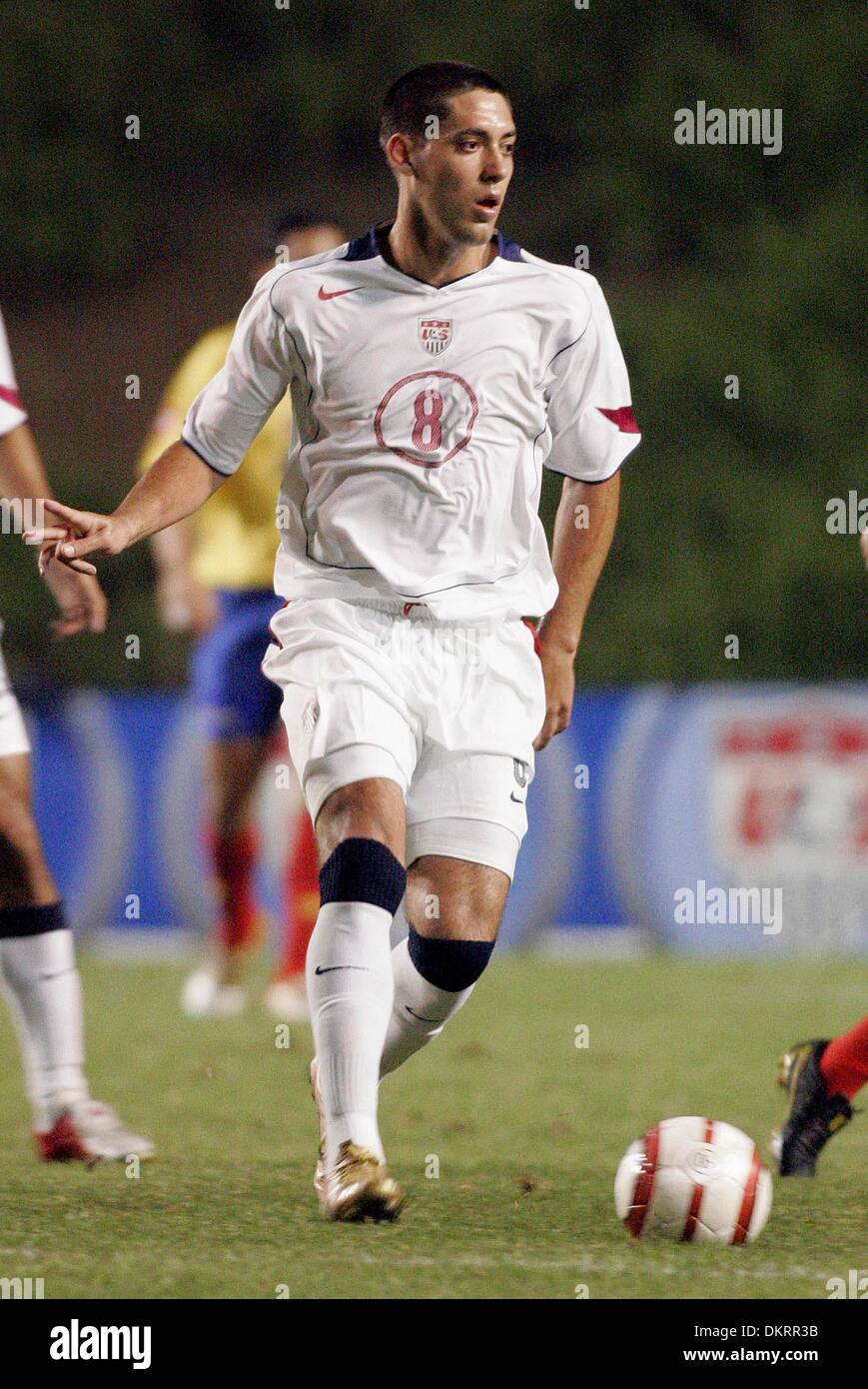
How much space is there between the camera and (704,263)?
654 inches

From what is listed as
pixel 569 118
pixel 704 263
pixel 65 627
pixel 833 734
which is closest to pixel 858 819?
pixel 833 734

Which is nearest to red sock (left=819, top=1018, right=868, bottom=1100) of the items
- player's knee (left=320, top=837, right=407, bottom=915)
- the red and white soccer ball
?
the red and white soccer ball

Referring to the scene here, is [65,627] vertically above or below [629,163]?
below

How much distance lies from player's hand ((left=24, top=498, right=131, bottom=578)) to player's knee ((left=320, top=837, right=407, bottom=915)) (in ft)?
2.14

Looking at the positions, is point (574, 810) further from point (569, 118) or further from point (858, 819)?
point (569, 118)

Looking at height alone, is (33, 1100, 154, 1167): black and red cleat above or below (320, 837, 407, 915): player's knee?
below

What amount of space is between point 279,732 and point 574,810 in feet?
8.14

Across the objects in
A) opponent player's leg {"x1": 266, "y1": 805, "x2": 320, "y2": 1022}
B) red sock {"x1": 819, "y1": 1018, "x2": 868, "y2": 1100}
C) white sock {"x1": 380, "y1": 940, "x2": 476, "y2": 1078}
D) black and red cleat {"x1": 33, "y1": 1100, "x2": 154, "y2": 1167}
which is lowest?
opponent player's leg {"x1": 266, "y1": 805, "x2": 320, "y2": 1022}

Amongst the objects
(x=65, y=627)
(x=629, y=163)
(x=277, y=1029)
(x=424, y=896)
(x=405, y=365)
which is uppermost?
(x=629, y=163)

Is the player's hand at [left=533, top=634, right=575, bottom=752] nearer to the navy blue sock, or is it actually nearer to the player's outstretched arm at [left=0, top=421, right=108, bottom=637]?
the player's outstretched arm at [left=0, top=421, right=108, bottom=637]

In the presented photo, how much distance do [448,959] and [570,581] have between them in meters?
0.82

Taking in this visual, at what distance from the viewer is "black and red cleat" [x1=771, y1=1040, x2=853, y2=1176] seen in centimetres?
480

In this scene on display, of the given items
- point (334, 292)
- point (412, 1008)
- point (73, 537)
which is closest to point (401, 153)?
point (334, 292)
